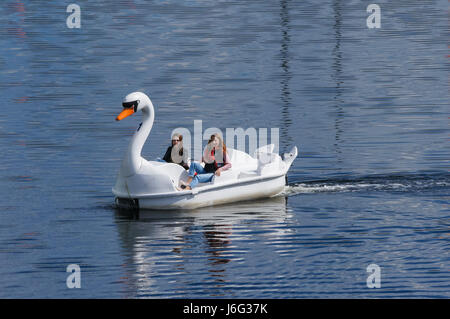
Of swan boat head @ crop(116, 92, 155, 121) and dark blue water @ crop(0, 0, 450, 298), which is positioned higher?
swan boat head @ crop(116, 92, 155, 121)

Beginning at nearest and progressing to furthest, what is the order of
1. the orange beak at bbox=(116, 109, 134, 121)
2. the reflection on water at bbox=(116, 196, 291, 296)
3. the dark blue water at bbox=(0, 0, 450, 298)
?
the reflection on water at bbox=(116, 196, 291, 296) < the dark blue water at bbox=(0, 0, 450, 298) < the orange beak at bbox=(116, 109, 134, 121)

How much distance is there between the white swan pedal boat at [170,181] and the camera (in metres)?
25.5

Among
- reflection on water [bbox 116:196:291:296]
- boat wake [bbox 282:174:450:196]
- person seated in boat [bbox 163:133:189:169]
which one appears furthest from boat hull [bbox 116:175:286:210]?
person seated in boat [bbox 163:133:189:169]

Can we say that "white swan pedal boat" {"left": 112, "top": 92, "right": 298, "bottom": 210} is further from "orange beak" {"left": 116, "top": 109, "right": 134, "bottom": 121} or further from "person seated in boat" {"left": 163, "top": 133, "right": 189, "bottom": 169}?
"person seated in boat" {"left": 163, "top": 133, "right": 189, "bottom": 169}

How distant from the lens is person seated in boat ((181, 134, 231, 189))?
2592 centimetres

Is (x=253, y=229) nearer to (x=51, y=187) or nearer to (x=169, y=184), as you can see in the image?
(x=169, y=184)

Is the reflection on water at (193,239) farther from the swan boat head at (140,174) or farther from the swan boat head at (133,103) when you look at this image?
the swan boat head at (133,103)

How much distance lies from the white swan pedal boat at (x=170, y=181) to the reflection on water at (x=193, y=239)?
23cm

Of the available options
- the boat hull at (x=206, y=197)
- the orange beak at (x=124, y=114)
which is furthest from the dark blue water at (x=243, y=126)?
the orange beak at (x=124, y=114)

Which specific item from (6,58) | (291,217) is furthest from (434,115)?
(6,58)

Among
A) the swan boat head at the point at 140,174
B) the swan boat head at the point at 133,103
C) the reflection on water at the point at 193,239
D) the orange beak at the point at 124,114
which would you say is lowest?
the reflection on water at the point at 193,239

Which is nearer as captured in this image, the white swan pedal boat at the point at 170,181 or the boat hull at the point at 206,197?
the white swan pedal boat at the point at 170,181

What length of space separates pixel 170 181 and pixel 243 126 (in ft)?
41.9
